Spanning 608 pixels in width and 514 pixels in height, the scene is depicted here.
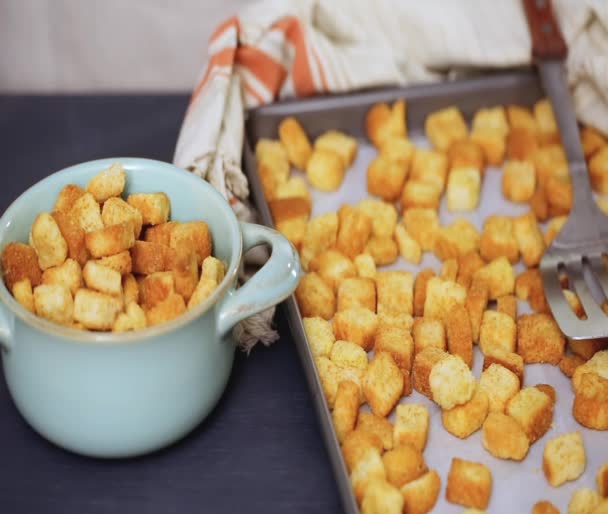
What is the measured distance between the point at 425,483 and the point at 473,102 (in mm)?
572

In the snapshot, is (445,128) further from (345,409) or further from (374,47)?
(345,409)

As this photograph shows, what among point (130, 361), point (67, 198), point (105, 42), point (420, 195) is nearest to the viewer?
point (130, 361)

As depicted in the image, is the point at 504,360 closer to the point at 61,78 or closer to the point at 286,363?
the point at 286,363

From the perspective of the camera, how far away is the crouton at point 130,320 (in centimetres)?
70

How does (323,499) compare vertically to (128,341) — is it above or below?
below

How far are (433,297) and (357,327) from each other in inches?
3.5

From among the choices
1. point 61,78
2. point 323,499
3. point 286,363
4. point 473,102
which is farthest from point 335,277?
point 61,78

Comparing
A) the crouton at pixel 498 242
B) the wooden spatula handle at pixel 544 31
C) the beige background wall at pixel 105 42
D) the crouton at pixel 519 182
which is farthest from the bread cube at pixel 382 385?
the beige background wall at pixel 105 42

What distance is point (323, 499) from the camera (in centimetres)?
75

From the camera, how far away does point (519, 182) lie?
40.3 inches

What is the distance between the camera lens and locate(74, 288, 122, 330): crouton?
69 cm

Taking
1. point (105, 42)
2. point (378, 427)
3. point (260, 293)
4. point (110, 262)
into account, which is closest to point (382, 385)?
point (378, 427)

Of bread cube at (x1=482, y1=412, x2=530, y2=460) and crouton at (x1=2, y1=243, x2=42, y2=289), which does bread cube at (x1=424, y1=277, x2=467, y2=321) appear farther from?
crouton at (x1=2, y1=243, x2=42, y2=289)

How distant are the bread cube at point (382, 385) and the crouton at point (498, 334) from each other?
10 cm
